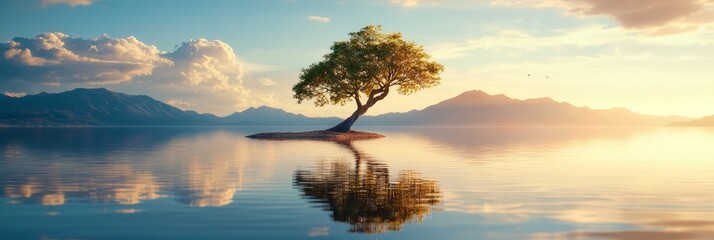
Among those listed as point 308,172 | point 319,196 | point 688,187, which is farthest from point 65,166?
point 688,187

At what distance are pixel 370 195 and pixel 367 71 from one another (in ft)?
227

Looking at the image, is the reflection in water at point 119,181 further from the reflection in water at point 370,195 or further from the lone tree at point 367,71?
the lone tree at point 367,71

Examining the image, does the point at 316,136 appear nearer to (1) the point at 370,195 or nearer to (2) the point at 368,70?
(2) the point at 368,70

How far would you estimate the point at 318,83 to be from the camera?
96312 millimetres

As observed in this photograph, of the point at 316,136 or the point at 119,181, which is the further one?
the point at 316,136

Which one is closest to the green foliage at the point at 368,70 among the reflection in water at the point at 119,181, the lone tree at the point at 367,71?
the lone tree at the point at 367,71

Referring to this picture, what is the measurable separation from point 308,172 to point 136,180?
350 inches

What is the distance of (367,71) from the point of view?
8988 cm

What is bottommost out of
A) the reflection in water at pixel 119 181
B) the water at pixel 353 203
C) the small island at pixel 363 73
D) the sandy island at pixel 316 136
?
the water at pixel 353 203

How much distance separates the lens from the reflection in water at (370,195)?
52.7 feet

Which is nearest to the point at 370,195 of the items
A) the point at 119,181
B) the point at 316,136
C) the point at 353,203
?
the point at 353,203

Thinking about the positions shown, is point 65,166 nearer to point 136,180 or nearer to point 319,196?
point 136,180

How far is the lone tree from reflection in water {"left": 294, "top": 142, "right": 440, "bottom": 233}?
57.9 m

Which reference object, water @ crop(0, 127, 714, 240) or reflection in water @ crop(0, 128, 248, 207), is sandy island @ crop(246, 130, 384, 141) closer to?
reflection in water @ crop(0, 128, 248, 207)
